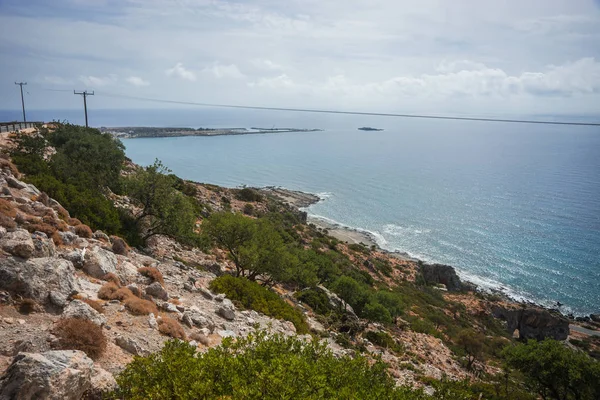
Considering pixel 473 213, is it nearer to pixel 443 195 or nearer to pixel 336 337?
pixel 443 195

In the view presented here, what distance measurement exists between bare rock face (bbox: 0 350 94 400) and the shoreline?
202ft

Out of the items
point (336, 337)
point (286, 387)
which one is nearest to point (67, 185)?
point (336, 337)

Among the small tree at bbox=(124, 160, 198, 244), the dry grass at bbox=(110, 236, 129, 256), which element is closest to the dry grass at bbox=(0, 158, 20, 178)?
the small tree at bbox=(124, 160, 198, 244)

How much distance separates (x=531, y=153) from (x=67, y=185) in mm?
224217

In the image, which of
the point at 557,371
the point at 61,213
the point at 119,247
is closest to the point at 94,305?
the point at 119,247

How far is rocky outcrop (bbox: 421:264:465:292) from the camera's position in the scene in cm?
5916

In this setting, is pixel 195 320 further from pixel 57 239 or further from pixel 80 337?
pixel 57 239

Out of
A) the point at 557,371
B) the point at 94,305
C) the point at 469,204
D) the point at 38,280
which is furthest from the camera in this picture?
the point at 469,204

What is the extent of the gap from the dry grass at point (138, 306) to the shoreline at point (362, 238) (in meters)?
57.9

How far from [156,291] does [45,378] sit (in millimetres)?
8503

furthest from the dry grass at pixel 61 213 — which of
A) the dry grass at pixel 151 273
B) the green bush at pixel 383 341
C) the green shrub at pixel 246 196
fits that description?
the green shrub at pixel 246 196

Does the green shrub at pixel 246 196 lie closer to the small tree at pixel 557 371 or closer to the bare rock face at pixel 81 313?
the small tree at pixel 557 371

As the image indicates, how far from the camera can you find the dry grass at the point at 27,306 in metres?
10.3

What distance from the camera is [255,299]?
2075 cm
